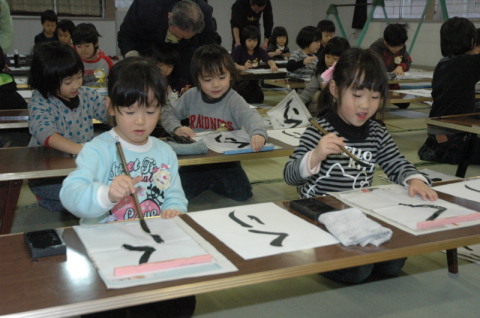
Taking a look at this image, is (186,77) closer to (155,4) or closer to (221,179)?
(155,4)

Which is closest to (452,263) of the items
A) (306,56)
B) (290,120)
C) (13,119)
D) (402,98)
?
(290,120)

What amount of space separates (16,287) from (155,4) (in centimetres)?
273

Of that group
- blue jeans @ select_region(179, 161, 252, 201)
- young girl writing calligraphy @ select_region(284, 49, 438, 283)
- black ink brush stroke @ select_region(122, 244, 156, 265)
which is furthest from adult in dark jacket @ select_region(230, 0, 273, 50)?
black ink brush stroke @ select_region(122, 244, 156, 265)

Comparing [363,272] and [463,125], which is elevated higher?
[463,125]

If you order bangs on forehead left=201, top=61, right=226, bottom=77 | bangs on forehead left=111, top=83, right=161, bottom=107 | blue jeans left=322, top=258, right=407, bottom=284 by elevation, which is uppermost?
bangs on forehead left=201, top=61, right=226, bottom=77

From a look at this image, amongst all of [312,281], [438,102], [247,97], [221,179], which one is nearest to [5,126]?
[221,179]

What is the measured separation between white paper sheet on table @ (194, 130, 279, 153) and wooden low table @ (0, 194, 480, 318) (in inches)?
43.3

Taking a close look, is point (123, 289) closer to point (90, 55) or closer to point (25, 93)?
point (25, 93)

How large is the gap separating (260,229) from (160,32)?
7.98ft

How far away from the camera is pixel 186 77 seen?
3668mm

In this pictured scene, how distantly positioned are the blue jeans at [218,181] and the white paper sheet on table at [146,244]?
1.63m

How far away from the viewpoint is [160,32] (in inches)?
136

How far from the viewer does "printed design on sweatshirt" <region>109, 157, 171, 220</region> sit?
5.31 ft

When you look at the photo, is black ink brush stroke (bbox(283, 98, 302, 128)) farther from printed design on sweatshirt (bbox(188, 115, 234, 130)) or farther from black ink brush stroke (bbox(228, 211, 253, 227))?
black ink brush stroke (bbox(228, 211, 253, 227))
